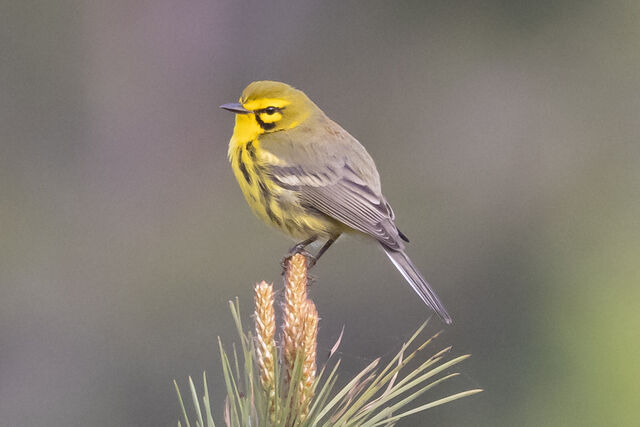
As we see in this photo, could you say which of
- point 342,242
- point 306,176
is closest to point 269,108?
point 306,176

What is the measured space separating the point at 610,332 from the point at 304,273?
300 cm

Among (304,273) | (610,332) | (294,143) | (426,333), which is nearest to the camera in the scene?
(304,273)

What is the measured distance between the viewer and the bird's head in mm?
2328

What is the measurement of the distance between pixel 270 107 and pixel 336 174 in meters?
0.25

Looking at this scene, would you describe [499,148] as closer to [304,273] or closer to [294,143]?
[294,143]

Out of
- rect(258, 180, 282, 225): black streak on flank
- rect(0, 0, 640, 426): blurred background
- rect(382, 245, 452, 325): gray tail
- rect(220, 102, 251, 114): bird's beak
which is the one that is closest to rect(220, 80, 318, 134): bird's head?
rect(220, 102, 251, 114): bird's beak

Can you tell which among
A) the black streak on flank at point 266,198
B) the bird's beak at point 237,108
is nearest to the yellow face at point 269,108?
the bird's beak at point 237,108

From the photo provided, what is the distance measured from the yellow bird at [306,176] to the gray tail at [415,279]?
0.01 m

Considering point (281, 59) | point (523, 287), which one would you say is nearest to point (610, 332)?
point (523, 287)

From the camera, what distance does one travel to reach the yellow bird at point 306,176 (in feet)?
7.95

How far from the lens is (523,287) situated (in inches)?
192

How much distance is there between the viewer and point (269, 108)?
239 cm

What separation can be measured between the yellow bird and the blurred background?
188cm

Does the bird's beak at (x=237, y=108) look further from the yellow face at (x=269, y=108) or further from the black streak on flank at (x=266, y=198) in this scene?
the black streak on flank at (x=266, y=198)
